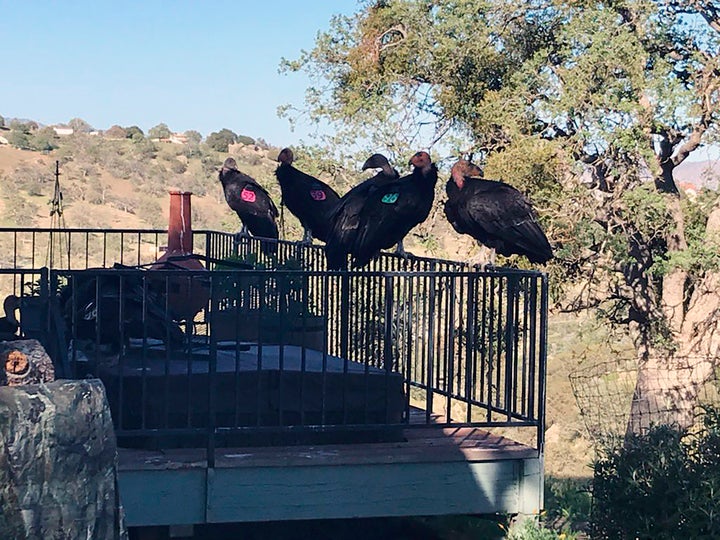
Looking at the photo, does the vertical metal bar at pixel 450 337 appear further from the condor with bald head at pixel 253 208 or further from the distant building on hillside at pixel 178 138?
the distant building on hillside at pixel 178 138

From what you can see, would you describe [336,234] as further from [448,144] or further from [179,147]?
[179,147]

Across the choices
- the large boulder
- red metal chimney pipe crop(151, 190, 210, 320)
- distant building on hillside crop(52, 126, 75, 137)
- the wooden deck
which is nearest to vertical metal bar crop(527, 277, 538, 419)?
the wooden deck

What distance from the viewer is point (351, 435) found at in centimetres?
612

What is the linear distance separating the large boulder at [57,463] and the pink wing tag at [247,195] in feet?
28.3

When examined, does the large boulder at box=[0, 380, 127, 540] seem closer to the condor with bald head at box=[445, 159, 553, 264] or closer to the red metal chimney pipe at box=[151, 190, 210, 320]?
the red metal chimney pipe at box=[151, 190, 210, 320]

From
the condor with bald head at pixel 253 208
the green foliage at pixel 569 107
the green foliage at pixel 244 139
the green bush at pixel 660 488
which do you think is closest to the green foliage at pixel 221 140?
the green foliage at pixel 244 139

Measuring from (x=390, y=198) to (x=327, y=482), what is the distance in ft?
8.14

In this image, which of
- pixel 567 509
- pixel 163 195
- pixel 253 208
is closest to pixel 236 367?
pixel 567 509

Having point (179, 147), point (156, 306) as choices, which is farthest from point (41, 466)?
point (179, 147)

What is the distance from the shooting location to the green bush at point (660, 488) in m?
5.74

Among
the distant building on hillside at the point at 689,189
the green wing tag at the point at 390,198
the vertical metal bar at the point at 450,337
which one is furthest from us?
the distant building on hillside at the point at 689,189

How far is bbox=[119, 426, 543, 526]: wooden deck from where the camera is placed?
5.46 metres

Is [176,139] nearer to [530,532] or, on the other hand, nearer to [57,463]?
[530,532]

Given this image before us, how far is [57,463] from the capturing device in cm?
218
